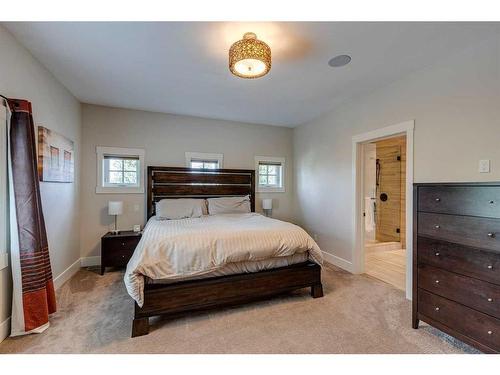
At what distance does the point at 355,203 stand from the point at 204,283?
2.44 metres

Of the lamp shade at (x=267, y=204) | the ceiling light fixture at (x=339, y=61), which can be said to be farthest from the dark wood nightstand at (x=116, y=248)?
the ceiling light fixture at (x=339, y=61)

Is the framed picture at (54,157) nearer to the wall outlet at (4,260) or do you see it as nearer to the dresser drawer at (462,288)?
the wall outlet at (4,260)

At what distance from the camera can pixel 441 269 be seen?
185 cm

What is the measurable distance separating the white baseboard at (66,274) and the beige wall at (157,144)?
27 cm

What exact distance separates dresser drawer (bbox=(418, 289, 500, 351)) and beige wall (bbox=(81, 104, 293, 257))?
10.5 feet

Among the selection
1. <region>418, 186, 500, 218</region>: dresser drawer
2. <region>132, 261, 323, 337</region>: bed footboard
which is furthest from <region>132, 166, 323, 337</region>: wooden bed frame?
<region>418, 186, 500, 218</region>: dresser drawer

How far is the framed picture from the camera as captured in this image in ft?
8.29

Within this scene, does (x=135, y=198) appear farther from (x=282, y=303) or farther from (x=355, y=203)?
(x=355, y=203)

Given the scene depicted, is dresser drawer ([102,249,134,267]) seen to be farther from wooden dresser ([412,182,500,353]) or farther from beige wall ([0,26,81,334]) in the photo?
wooden dresser ([412,182,500,353])

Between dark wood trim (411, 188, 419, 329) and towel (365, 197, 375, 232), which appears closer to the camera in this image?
dark wood trim (411, 188, 419, 329)

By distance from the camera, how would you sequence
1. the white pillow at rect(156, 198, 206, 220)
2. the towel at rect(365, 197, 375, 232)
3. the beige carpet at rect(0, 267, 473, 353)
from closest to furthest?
the beige carpet at rect(0, 267, 473, 353) → the white pillow at rect(156, 198, 206, 220) → the towel at rect(365, 197, 375, 232)

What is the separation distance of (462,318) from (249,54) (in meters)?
2.57

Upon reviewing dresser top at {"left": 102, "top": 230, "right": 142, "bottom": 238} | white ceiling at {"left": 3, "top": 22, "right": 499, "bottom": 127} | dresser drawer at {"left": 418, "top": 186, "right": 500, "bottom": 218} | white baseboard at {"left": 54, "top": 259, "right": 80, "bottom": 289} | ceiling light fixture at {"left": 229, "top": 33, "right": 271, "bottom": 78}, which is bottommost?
white baseboard at {"left": 54, "top": 259, "right": 80, "bottom": 289}

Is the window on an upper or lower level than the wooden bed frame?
upper
